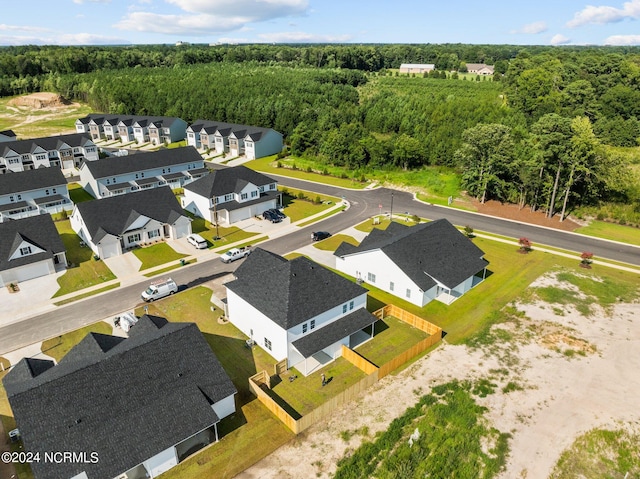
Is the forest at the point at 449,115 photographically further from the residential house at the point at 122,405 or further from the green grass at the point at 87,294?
the residential house at the point at 122,405

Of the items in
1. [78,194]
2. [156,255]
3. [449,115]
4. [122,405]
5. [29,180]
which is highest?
[449,115]

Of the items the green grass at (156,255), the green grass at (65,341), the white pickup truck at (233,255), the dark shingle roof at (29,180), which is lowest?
the green grass at (65,341)

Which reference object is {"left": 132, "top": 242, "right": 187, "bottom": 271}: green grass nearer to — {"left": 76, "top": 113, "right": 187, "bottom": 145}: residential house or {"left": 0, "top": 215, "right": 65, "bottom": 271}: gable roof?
{"left": 0, "top": 215, "right": 65, "bottom": 271}: gable roof

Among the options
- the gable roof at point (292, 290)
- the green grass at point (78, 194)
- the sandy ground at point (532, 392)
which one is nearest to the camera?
the sandy ground at point (532, 392)

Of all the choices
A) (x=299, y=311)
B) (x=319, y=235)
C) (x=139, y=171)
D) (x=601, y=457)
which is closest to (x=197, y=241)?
(x=319, y=235)

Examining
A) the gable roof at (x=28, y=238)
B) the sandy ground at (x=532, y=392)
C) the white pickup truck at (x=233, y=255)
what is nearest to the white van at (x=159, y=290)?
the white pickup truck at (x=233, y=255)

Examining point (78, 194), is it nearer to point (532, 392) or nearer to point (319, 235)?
point (319, 235)

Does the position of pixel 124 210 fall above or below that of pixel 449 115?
below
